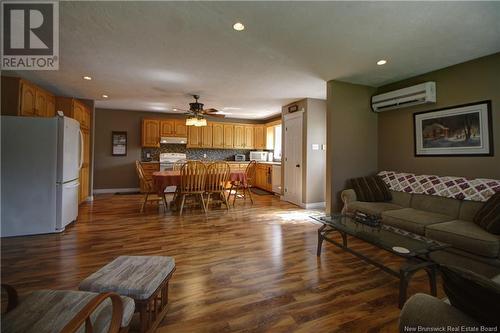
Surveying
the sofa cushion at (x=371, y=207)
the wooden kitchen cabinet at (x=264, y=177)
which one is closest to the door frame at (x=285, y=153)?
the wooden kitchen cabinet at (x=264, y=177)

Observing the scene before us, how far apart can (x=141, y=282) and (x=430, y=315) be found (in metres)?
1.44

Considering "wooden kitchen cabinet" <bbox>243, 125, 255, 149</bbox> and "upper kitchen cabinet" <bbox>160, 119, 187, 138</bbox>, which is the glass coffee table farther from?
"upper kitchen cabinet" <bbox>160, 119, 187, 138</bbox>

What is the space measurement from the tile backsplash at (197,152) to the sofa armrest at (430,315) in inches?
258

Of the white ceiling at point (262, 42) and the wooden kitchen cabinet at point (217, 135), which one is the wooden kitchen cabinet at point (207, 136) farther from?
the white ceiling at point (262, 42)

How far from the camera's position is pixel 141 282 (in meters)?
1.25

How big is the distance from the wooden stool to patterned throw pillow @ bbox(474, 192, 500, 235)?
2.82 meters

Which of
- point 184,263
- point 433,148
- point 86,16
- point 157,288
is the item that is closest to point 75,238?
point 184,263

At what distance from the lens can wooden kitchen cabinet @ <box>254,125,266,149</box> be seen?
732cm

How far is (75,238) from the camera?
2781 mm

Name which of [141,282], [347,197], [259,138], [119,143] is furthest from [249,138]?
[141,282]

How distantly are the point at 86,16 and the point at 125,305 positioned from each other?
7.98 ft

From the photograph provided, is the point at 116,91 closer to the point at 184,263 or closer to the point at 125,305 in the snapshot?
the point at 184,263

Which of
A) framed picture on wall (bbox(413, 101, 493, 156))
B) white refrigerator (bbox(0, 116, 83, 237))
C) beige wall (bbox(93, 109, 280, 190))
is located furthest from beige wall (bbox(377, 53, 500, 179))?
beige wall (bbox(93, 109, 280, 190))

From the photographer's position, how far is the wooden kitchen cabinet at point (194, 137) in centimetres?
660
